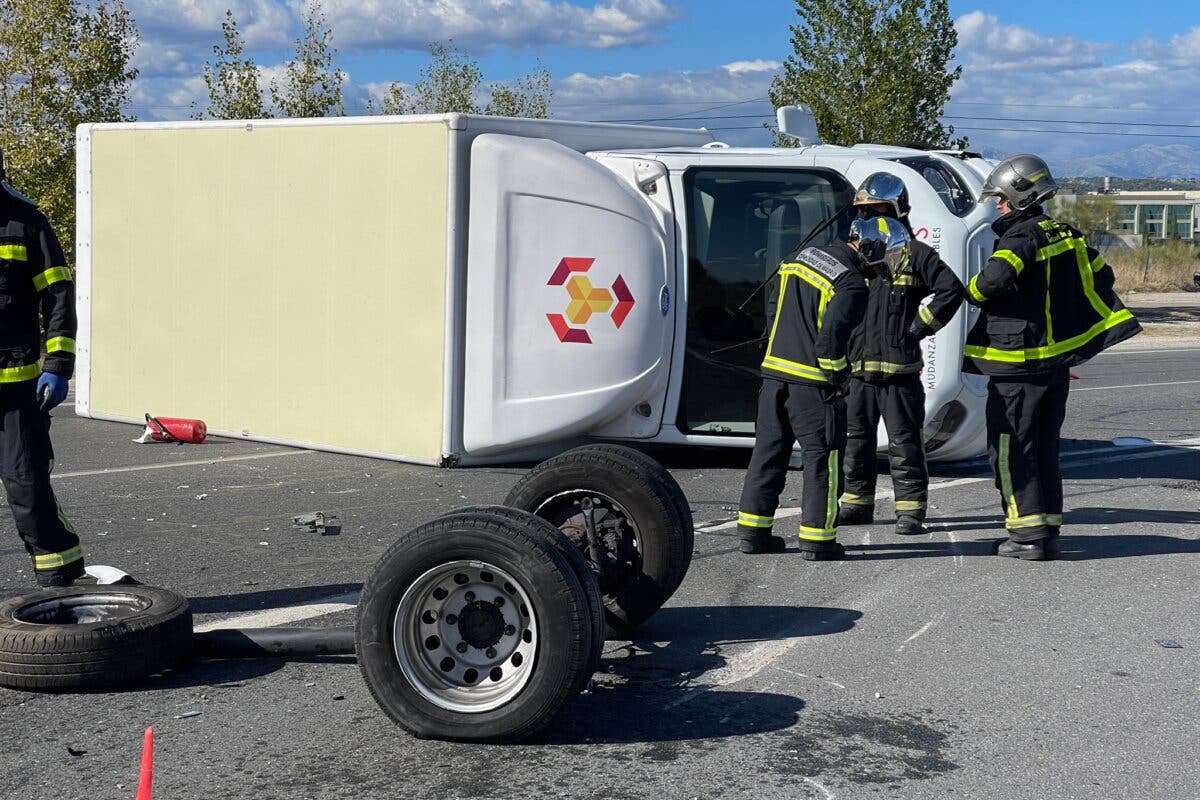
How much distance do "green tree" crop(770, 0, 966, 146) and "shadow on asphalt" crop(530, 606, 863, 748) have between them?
1996cm

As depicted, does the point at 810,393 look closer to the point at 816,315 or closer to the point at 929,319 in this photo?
the point at 816,315

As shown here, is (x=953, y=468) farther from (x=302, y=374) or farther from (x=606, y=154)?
(x=302, y=374)

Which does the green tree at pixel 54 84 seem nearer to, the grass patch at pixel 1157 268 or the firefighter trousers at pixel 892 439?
the firefighter trousers at pixel 892 439

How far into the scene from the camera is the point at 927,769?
4.34 m

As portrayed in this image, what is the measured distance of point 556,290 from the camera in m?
9.29

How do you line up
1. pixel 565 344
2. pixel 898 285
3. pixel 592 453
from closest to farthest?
pixel 592 453 < pixel 898 285 < pixel 565 344

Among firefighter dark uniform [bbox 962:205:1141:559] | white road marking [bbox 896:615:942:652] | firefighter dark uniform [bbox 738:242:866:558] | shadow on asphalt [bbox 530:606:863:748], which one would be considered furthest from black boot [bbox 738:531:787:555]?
white road marking [bbox 896:615:942:652]

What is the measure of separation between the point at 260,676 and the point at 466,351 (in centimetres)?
443

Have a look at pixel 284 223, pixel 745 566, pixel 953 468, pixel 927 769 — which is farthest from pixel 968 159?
pixel 927 769

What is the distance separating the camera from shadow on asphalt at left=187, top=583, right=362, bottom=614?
20.3 feet

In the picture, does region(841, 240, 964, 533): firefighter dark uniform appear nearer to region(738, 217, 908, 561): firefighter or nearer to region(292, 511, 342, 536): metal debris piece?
region(738, 217, 908, 561): firefighter

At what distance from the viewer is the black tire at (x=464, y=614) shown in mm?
4422

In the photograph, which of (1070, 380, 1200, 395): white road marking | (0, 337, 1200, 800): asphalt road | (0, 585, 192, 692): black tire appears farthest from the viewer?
(1070, 380, 1200, 395): white road marking

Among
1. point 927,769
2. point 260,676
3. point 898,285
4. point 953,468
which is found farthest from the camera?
point 953,468
